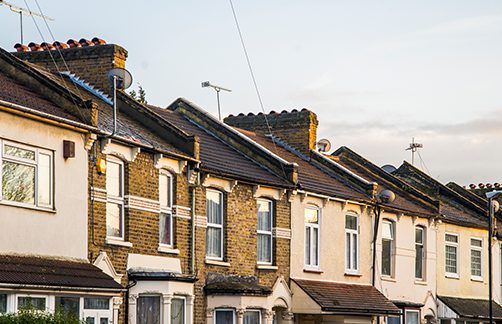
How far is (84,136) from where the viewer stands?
950 inches

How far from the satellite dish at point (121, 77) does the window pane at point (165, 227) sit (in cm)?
361

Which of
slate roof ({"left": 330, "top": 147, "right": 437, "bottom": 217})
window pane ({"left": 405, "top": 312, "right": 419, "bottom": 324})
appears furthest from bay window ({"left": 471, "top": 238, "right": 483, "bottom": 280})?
window pane ({"left": 405, "top": 312, "right": 419, "bottom": 324})

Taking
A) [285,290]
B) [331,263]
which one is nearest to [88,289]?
[285,290]

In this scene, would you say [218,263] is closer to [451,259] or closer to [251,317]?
[251,317]

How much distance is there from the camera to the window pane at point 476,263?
4281cm

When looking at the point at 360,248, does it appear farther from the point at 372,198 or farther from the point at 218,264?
the point at 218,264

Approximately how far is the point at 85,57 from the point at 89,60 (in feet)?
0.44

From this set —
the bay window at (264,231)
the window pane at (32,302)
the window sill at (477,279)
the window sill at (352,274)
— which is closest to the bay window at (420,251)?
the window sill at (477,279)

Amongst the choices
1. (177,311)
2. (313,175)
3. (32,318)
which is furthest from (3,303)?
(313,175)

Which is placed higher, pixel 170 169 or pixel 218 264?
pixel 170 169

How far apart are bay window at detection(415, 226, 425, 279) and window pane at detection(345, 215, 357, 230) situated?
4.38m

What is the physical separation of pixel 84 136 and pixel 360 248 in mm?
14146

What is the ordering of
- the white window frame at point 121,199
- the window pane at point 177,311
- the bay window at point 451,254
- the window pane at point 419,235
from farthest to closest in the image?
the bay window at point 451,254
the window pane at point 419,235
the window pane at point 177,311
the white window frame at point 121,199

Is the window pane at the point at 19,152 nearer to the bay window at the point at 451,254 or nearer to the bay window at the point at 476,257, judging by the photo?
the bay window at the point at 451,254
